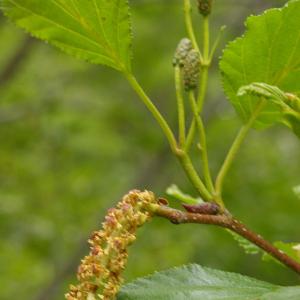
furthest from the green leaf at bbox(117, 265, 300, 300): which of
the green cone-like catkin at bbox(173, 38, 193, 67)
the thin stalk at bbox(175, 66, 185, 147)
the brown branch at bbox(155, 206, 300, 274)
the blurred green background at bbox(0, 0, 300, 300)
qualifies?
the blurred green background at bbox(0, 0, 300, 300)

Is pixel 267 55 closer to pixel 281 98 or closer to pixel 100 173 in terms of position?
pixel 281 98

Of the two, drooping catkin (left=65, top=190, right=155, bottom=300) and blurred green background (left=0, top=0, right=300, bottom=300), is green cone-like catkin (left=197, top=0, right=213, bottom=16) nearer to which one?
drooping catkin (left=65, top=190, right=155, bottom=300)

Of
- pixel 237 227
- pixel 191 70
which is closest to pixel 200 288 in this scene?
pixel 237 227

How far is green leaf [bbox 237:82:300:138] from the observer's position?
1.07 meters

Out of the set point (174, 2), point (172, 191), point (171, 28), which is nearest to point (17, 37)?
point (171, 28)

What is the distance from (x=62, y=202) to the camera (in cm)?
544

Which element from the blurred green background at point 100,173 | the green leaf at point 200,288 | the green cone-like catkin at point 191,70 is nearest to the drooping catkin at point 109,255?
the green leaf at point 200,288

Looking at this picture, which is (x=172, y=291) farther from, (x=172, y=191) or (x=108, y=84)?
(x=108, y=84)

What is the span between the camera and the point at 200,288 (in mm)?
1053

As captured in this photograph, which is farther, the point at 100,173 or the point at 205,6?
the point at 100,173

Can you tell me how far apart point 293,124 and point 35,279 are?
4.25m

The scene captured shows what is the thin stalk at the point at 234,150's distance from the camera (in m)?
1.13

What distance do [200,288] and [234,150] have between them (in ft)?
0.73

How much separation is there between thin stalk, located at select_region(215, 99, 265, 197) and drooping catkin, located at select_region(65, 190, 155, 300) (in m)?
0.15
